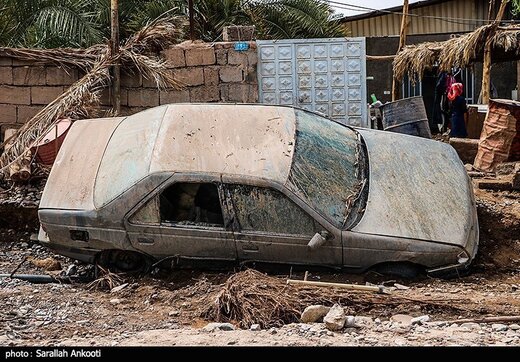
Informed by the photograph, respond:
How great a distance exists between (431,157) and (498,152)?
122 inches

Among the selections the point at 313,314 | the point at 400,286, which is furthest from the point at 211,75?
the point at 313,314

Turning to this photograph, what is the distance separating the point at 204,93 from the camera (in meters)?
10.9

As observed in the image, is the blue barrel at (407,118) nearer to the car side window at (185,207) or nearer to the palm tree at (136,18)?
the car side window at (185,207)

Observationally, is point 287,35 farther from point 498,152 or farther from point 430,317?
point 430,317

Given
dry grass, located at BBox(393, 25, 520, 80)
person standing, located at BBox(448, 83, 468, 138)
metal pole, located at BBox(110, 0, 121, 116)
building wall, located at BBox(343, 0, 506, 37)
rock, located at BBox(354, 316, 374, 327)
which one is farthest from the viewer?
building wall, located at BBox(343, 0, 506, 37)

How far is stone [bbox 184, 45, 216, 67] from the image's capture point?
10797 millimetres

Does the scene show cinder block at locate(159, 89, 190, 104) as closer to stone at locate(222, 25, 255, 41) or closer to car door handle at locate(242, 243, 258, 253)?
stone at locate(222, 25, 255, 41)

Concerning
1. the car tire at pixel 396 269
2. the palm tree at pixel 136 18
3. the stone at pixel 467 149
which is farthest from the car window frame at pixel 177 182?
the palm tree at pixel 136 18

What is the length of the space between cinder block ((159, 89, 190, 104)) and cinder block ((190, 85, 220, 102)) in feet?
0.21

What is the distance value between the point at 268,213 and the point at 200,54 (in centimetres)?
438

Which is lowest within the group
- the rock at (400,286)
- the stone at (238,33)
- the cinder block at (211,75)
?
the rock at (400,286)

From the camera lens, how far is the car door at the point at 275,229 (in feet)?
22.6

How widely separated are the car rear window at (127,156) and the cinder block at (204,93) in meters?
2.94

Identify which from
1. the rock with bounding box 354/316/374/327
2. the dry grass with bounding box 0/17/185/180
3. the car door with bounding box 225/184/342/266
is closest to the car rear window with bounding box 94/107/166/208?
the car door with bounding box 225/184/342/266
